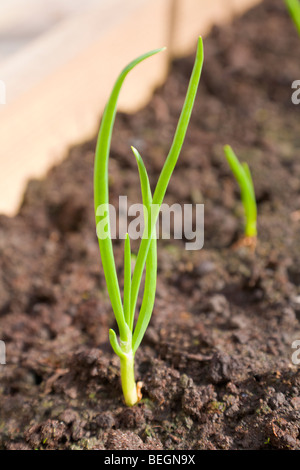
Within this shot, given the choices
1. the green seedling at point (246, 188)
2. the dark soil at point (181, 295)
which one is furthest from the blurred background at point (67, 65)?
the green seedling at point (246, 188)

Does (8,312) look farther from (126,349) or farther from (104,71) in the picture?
(104,71)

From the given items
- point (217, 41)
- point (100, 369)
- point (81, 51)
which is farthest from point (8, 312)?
point (217, 41)

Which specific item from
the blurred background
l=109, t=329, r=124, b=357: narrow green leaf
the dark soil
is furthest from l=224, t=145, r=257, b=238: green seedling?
the blurred background

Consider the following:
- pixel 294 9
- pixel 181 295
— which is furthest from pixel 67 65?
pixel 181 295

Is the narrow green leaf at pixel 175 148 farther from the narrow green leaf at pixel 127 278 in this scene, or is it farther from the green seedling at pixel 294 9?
the green seedling at pixel 294 9
